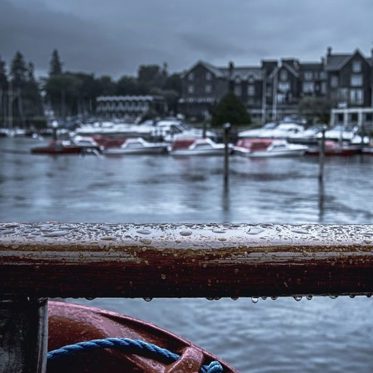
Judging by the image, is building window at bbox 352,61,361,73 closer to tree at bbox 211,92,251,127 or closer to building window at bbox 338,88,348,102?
building window at bbox 338,88,348,102

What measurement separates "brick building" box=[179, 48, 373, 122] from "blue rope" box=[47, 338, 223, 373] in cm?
9698

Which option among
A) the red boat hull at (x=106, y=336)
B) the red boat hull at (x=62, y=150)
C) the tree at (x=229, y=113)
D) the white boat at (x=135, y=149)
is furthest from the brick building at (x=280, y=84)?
the red boat hull at (x=106, y=336)

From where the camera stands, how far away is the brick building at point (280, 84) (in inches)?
3903

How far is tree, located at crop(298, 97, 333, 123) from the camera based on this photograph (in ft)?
298

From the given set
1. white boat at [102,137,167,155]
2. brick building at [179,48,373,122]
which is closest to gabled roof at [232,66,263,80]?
brick building at [179,48,373,122]

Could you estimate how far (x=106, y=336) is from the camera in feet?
6.54

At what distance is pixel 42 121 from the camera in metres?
125

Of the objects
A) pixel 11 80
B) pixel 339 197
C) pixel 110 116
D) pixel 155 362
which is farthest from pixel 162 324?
pixel 11 80

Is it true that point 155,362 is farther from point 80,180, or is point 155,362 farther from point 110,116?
point 110,116

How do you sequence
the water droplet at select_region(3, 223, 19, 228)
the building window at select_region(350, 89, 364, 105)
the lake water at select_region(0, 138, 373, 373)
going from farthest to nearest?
the building window at select_region(350, 89, 364, 105)
the lake water at select_region(0, 138, 373, 373)
the water droplet at select_region(3, 223, 19, 228)

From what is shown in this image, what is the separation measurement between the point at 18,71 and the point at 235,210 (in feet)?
468

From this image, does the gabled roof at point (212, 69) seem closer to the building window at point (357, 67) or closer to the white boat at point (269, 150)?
the building window at point (357, 67)

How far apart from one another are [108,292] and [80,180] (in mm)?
24297

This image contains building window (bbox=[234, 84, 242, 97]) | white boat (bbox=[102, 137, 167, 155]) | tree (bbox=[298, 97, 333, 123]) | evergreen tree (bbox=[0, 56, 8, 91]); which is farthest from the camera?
evergreen tree (bbox=[0, 56, 8, 91])
